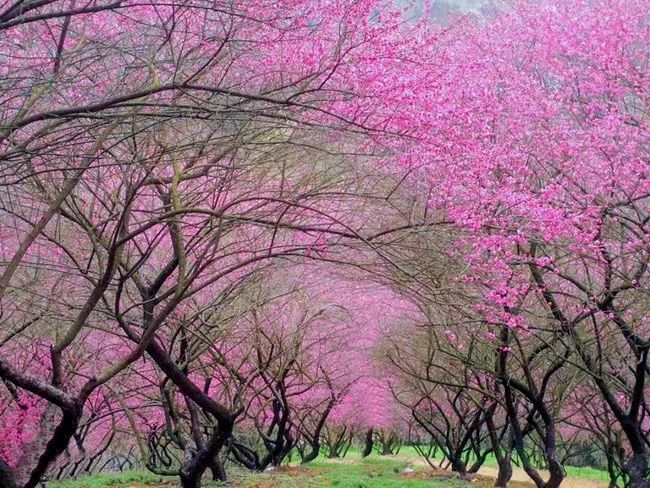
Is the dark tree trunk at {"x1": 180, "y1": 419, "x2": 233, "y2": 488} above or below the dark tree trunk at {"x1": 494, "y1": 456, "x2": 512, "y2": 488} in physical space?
→ below

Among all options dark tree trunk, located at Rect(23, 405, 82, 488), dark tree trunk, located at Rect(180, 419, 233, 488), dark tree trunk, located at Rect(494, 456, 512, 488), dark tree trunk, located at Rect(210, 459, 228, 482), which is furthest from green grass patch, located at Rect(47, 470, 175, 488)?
dark tree trunk, located at Rect(23, 405, 82, 488)

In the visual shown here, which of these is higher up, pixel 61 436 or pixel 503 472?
pixel 503 472

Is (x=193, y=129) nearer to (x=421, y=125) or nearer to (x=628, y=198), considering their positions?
(x=421, y=125)

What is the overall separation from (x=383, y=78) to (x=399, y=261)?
176 cm

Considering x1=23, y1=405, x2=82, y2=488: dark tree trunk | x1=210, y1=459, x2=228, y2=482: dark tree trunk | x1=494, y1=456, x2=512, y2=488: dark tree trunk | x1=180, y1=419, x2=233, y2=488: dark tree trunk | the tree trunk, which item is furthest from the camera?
x1=494, y1=456, x2=512, y2=488: dark tree trunk

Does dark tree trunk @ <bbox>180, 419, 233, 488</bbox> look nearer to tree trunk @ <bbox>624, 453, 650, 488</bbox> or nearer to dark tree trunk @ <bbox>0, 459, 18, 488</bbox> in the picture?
dark tree trunk @ <bbox>0, 459, 18, 488</bbox>

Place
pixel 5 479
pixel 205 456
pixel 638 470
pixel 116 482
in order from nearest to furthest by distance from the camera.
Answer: pixel 5 479 < pixel 205 456 < pixel 638 470 < pixel 116 482

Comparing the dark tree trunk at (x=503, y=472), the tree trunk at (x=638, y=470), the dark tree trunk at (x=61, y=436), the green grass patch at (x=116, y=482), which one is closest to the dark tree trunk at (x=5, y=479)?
the dark tree trunk at (x=61, y=436)

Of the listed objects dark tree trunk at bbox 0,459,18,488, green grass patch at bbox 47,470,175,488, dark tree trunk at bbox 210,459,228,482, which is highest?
dark tree trunk at bbox 210,459,228,482

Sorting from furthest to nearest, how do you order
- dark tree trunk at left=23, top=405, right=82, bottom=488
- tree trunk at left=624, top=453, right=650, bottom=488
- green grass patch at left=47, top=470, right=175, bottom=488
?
green grass patch at left=47, top=470, right=175, bottom=488 < tree trunk at left=624, top=453, right=650, bottom=488 < dark tree trunk at left=23, top=405, right=82, bottom=488

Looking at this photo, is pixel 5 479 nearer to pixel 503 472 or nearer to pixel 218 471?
Answer: pixel 218 471

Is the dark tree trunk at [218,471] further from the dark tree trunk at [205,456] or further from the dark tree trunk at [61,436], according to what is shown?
the dark tree trunk at [61,436]

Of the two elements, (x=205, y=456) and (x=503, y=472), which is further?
(x=503, y=472)

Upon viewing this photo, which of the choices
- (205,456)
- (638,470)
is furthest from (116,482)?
(638,470)
